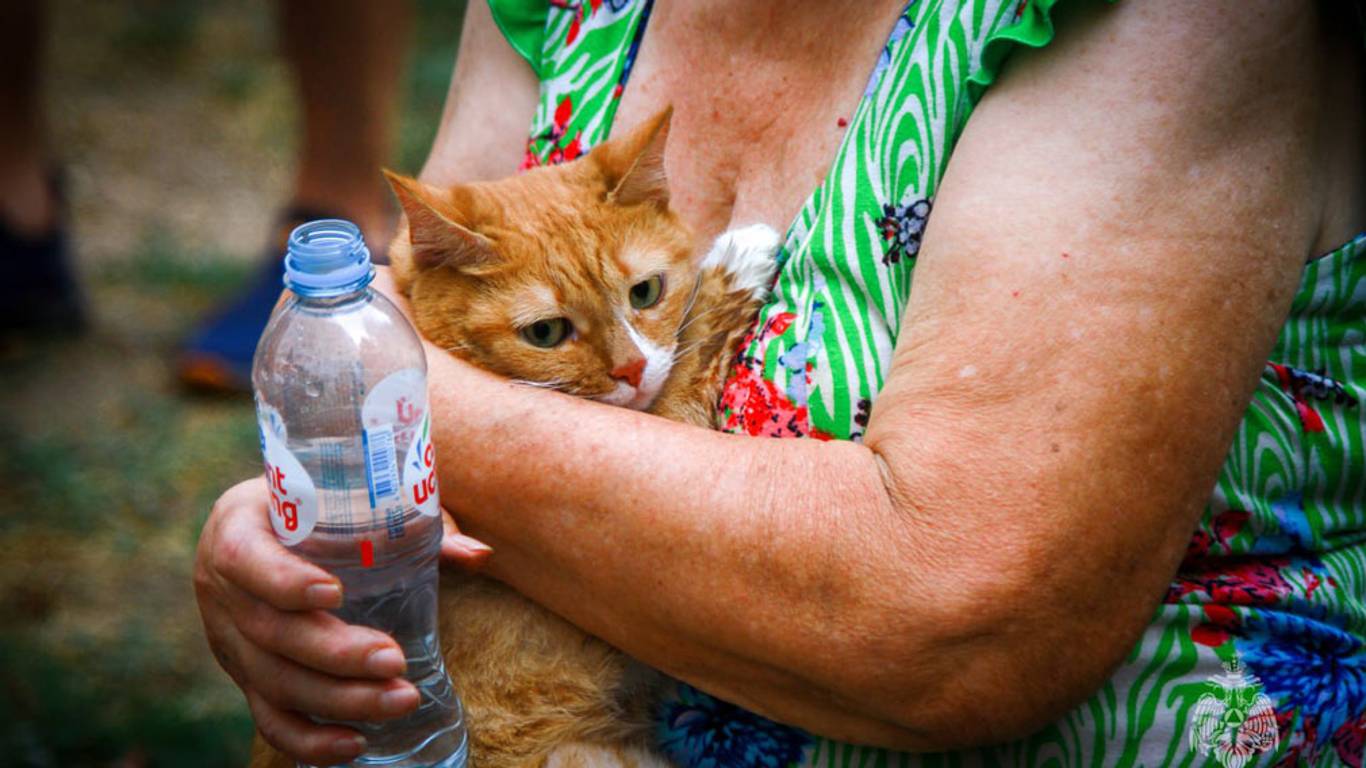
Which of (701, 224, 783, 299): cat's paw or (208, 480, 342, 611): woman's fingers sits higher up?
(701, 224, 783, 299): cat's paw

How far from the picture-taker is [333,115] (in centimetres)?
415

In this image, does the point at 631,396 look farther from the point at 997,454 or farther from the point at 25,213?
the point at 25,213

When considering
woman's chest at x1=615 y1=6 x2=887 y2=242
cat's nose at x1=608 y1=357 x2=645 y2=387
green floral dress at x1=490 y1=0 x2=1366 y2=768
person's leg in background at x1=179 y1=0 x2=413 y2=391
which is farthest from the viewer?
person's leg in background at x1=179 y1=0 x2=413 y2=391

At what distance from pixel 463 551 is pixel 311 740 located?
0.87 ft

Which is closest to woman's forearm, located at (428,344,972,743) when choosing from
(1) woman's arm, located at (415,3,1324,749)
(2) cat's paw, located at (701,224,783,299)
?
(1) woman's arm, located at (415,3,1324,749)

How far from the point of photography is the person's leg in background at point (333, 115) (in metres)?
4.06

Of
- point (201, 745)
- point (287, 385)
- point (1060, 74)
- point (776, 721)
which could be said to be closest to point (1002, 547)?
point (776, 721)

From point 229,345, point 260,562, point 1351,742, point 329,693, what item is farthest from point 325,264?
point 229,345

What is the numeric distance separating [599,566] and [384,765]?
16.9 inches

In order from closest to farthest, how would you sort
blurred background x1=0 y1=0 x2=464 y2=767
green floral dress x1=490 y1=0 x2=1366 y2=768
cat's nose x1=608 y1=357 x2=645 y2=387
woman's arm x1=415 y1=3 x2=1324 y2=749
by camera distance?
1. woman's arm x1=415 y1=3 x2=1324 y2=749
2. green floral dress x1=490 y1=0 x2=1366 y2=768
3. cat's nose x1=608 y1=357 x2=645 y2=387
4. blurred background x1=0 y1=0 x2=464 y2=767

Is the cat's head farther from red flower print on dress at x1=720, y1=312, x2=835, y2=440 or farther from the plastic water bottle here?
the plastic water bottle

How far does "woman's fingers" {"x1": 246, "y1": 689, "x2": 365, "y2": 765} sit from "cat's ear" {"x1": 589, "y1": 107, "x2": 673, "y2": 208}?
2.74 ft

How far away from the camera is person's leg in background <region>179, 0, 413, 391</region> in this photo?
4.06 meters

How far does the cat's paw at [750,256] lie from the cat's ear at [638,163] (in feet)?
0.45
